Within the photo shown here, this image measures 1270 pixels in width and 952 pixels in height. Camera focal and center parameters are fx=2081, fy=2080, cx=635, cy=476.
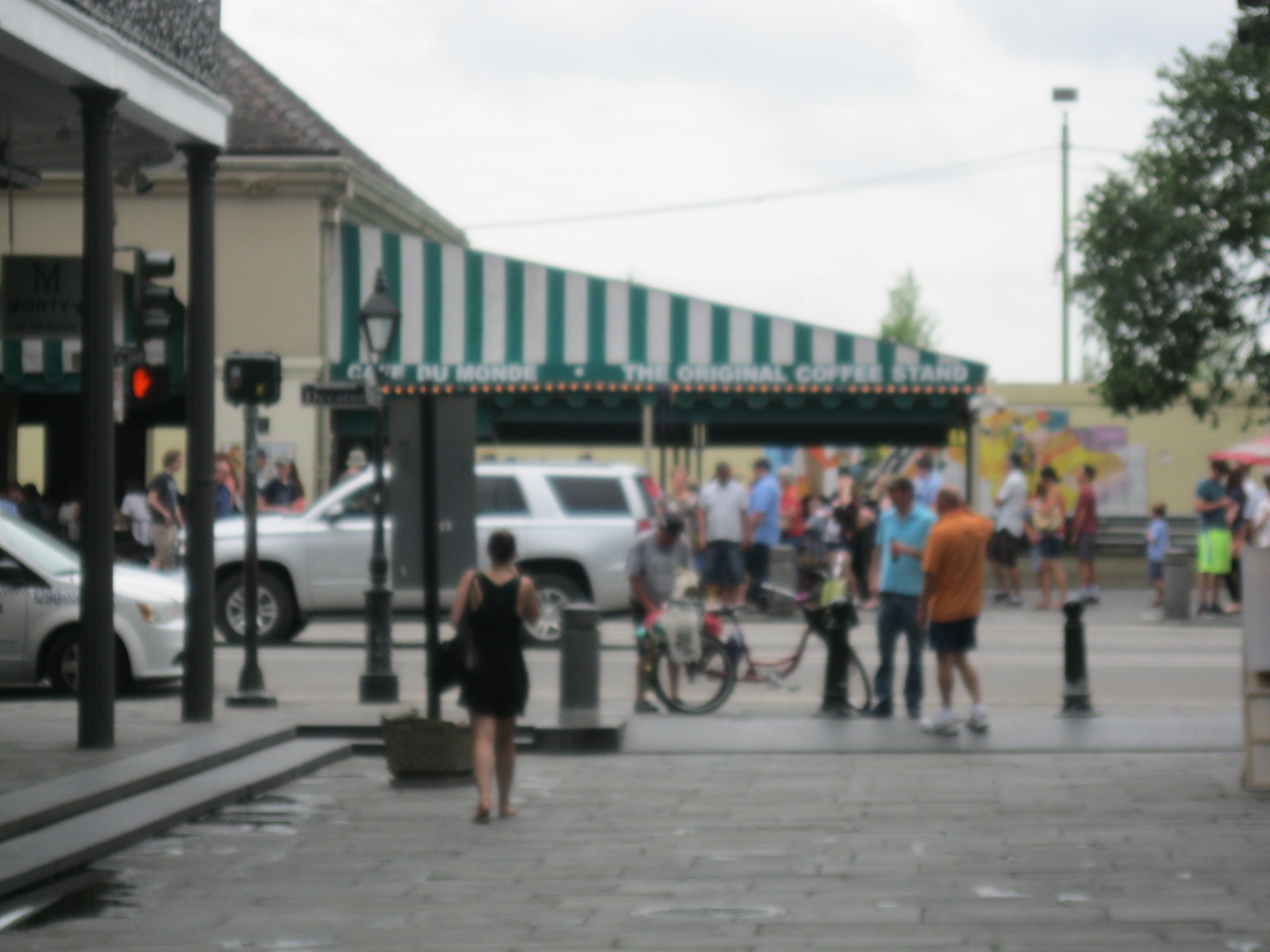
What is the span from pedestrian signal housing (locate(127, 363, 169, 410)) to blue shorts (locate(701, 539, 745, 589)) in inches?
430

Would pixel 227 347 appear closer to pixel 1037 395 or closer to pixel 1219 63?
pixel 1037 395

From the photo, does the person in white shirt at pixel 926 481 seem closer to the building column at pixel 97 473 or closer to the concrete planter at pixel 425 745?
the concrete planter at pixel 425 745

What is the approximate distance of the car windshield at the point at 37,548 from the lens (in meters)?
15.5

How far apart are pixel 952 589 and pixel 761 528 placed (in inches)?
466

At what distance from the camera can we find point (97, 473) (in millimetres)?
11805

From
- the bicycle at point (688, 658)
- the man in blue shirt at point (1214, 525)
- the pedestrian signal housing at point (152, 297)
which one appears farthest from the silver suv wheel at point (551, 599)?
the pedestrian signal housing at point (152, 297)

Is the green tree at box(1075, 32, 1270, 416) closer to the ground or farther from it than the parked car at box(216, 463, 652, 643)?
farther from it

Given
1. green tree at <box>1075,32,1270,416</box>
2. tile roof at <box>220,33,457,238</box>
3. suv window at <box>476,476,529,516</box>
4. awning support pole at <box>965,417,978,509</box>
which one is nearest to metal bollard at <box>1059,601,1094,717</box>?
suv window at <box>476,476,529,516</box>

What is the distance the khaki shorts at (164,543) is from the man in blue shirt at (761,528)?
6653mm

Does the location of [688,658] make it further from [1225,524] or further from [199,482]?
[1225,524]

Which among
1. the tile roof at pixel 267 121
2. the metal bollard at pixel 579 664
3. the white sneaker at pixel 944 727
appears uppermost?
the tile roof at pixel 267 121

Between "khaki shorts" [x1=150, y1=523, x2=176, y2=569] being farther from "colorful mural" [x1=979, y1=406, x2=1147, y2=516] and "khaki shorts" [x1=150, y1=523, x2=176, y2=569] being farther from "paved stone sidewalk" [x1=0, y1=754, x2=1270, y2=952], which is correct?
"colorful mural" [x1=979, y1=406, x2=1147, y2=516]

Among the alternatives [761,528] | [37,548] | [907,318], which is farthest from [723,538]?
[907,318]

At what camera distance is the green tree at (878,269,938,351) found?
9319 centimetres
